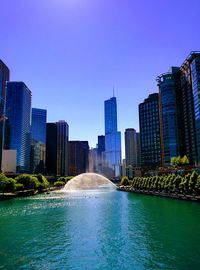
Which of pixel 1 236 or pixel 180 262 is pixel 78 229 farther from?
pixel 180 262

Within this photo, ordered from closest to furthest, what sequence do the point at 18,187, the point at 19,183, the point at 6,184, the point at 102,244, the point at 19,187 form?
the point at 102,244 → the point at 6,184 → the point at 18,187 → the point at 19,187 → the point at 19,183

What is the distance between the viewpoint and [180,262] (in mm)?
31125

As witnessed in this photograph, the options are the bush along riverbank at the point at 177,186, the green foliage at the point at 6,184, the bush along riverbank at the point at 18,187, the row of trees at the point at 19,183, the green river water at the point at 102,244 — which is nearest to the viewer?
the green river water at the point at 102,244

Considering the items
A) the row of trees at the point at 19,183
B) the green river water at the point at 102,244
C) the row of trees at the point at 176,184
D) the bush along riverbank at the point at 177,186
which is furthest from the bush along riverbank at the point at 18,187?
the green river water at the point at 102,244

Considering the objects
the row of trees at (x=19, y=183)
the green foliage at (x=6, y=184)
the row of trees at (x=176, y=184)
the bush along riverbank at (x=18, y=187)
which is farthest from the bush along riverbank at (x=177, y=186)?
the green foliage at (x=6, y=184)

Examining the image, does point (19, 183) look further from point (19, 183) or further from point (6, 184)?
point (6, 184)

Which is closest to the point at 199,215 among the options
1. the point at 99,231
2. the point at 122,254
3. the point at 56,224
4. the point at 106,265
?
the point at 99,231

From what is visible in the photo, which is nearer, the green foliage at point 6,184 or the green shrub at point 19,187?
the green foliage at point 6,184

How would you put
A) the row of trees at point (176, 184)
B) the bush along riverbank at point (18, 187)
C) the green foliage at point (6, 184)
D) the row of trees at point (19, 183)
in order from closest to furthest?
the row of trees at point (176, 184)
the green foliage at point (6, 184)
the bush along riverbank at point (18, 187)
the row of trees at point (19, 183)

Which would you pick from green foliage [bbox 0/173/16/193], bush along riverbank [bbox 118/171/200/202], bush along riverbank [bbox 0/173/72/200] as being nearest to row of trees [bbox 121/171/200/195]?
bush along riverbank [bbox 118/171/200/202]

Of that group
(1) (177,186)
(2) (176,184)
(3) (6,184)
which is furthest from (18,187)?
(1) (177,186)

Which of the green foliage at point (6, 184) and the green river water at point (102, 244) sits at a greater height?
the green foliage at point (6, 184)

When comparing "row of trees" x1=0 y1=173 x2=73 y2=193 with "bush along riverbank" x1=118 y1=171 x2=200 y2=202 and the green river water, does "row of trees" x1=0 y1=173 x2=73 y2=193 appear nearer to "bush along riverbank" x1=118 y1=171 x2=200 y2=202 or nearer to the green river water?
"bush along riverbank" x1=118 y1=171 x2=200 y2=202

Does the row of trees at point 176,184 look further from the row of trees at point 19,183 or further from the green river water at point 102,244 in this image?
the row of trees at point 19,183
